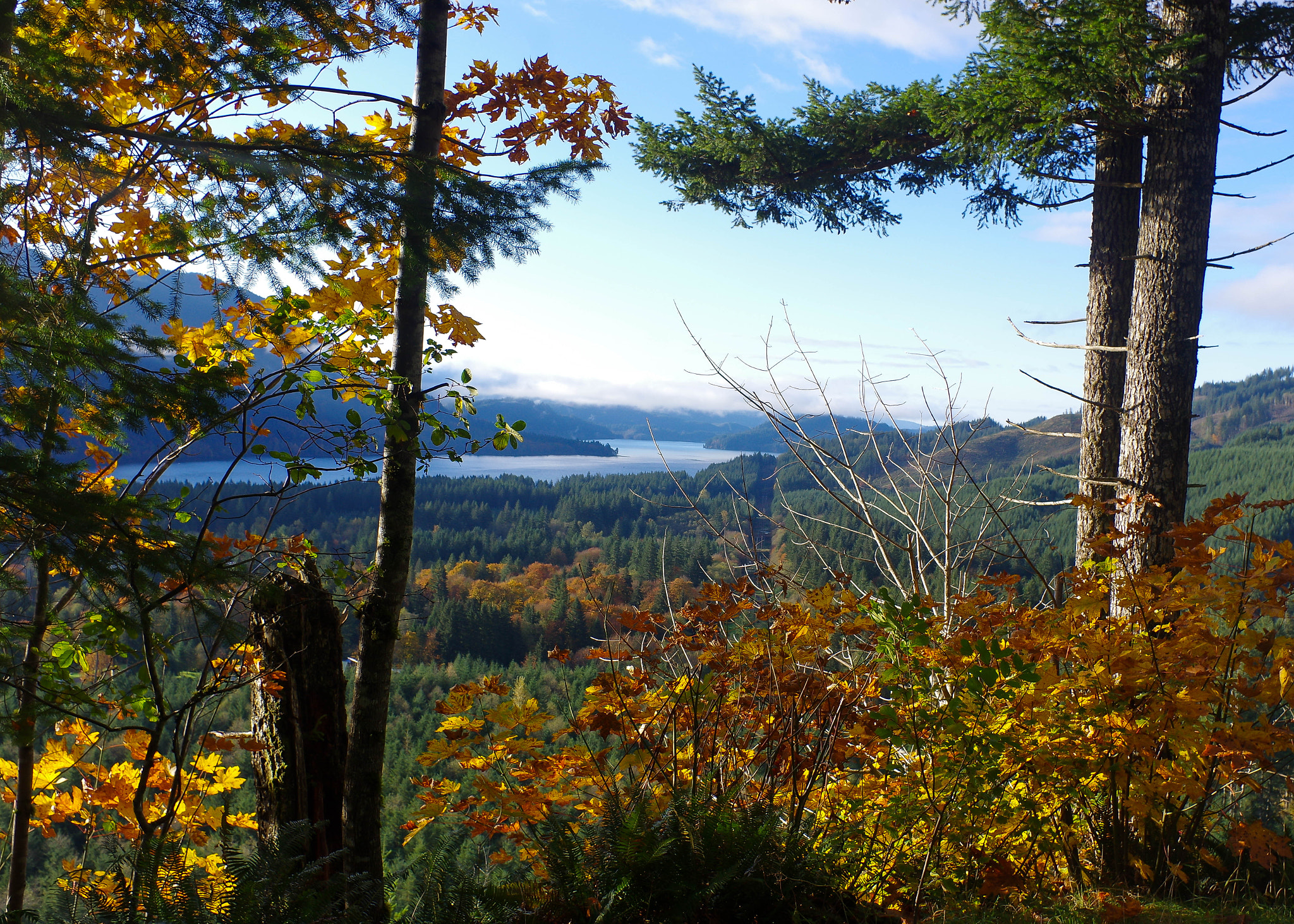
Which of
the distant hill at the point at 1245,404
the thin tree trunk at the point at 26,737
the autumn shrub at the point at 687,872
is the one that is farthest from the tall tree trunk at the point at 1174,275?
the distant hill at the point at 1245,404

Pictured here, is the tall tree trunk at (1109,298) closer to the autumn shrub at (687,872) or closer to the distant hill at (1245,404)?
the autumn shrub at (687,872)

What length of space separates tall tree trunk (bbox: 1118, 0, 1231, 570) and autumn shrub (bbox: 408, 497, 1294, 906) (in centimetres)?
127

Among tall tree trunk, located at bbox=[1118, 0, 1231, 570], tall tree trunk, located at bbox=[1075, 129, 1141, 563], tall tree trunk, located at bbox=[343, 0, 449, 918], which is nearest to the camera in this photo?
tall tree trunk, located at bbox=[343, 0, 449, 918]

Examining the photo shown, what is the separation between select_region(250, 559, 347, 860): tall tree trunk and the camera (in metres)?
2.58

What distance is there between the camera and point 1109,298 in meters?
4.48

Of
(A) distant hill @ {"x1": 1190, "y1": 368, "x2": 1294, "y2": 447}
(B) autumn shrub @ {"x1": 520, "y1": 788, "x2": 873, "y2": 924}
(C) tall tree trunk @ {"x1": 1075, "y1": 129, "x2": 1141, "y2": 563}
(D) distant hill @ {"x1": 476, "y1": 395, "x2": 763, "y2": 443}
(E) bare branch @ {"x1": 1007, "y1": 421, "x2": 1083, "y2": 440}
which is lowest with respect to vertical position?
(B) autumn shrub @ {"x1": 520, "y1": 788, "x2": 873, "y2": 924}

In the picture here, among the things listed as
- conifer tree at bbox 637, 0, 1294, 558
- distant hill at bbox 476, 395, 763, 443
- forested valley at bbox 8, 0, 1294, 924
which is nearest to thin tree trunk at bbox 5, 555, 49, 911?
forested valley at bbox 8, 0, 1294, 924

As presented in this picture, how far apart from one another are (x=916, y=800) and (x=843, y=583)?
4.94 feet

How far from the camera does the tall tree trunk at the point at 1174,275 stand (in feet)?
12.4

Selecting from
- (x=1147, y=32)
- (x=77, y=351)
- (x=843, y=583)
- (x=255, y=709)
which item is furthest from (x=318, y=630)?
(x=1147, y=32)

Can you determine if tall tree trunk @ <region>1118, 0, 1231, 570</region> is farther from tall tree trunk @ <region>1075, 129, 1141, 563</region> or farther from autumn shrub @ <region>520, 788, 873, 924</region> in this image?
autumn shrub @ <region>520, 788, 873, 924</region>

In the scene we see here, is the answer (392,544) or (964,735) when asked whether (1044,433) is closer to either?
(964,735)

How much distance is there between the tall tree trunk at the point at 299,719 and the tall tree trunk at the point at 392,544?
0.42 ft

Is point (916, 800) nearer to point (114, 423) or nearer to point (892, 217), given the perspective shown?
point (114, 423)
